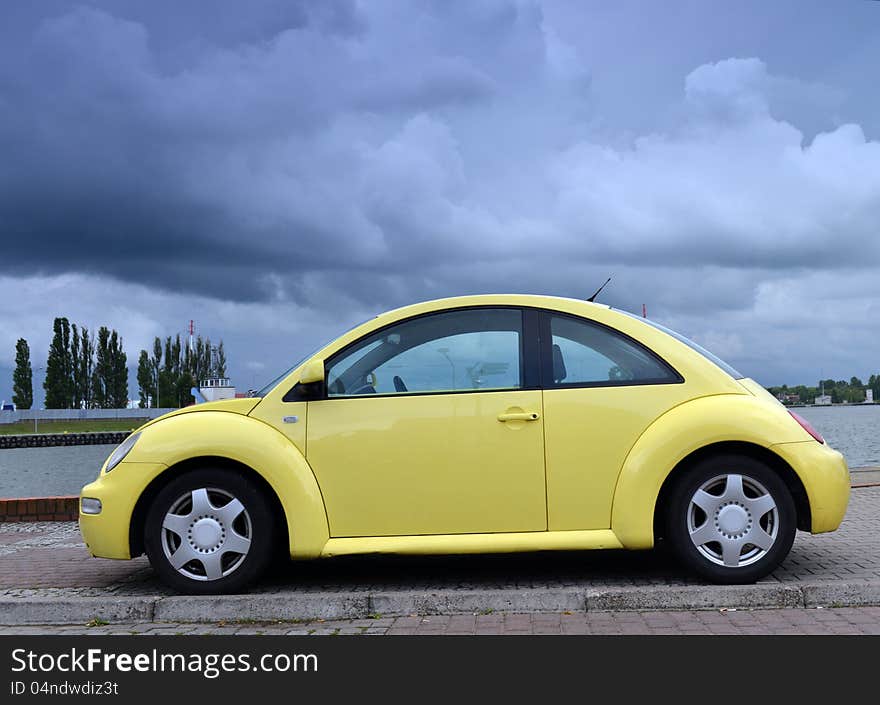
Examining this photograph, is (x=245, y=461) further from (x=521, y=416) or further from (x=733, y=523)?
(x=733, y=523)

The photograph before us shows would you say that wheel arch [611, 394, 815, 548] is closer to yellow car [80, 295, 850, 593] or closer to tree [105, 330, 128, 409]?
yellow car [80, 295, 850, 593]

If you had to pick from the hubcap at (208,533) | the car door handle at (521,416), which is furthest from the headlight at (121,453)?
the car door handle at (521,416)

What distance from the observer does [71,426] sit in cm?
11331

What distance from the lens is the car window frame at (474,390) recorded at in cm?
572

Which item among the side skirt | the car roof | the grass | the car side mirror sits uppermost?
the car roof

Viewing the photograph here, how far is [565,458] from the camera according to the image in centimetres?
557

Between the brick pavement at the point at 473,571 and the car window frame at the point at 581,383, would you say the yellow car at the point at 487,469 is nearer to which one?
the car window frame at the point at 581,383

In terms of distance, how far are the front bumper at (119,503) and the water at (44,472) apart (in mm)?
27091

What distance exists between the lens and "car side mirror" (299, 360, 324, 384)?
5.61 metres

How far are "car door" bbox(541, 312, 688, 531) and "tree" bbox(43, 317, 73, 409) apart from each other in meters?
121

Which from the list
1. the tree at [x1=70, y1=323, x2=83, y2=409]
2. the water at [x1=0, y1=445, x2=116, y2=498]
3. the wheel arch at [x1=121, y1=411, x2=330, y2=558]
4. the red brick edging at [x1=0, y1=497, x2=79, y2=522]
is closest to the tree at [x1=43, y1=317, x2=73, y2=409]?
the tree at [x1=70, y1=323, x2=83, y2=409]
